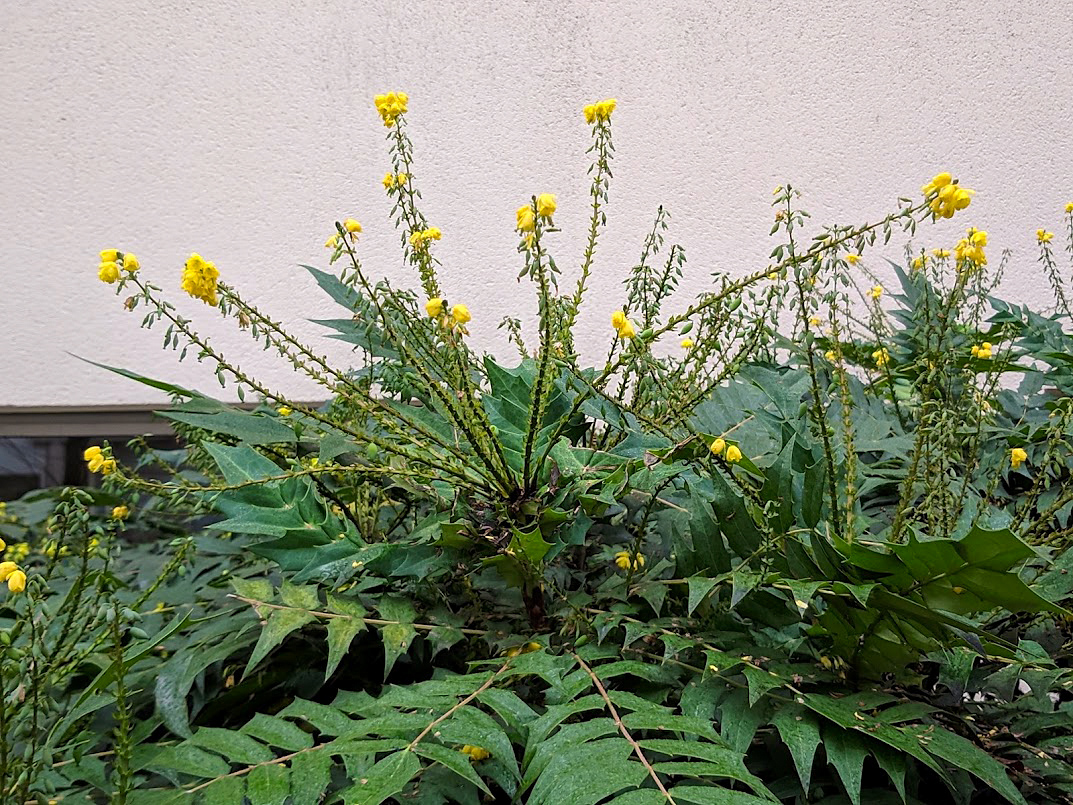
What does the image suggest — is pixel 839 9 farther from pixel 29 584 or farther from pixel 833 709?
pixel 29 584

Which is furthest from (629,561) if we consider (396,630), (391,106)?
(391,106)

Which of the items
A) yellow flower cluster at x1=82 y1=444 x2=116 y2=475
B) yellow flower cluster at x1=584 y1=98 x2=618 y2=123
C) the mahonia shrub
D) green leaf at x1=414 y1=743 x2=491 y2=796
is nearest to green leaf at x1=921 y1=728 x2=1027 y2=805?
the mahonia shrub

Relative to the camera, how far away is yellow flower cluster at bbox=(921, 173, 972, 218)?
1.65ft

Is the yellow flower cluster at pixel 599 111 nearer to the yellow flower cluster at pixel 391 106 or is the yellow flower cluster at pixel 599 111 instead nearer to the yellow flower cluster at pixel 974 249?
the yellow flower cluster at pixel 391 106

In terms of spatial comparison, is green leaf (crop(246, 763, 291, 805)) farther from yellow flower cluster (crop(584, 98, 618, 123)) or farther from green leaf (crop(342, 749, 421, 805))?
yellow flower cluster (crop(584, 98, 618, 123))

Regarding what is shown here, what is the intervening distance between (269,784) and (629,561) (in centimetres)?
28

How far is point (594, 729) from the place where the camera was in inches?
17.5

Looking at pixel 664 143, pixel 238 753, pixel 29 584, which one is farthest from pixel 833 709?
pixel 664 143

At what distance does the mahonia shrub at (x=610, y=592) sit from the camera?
0.44m

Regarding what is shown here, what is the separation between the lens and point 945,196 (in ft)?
1.66

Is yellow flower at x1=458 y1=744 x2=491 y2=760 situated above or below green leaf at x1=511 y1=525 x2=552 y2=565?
below

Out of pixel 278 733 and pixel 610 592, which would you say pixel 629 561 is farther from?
A: pixel 278 733

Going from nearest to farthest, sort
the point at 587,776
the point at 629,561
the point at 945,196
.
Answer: the point at 587,776
the point at 945,196
the point at 629,561

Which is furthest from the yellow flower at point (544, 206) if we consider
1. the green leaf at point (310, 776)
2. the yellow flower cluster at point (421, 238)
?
the green leaf at point (310, 776)
